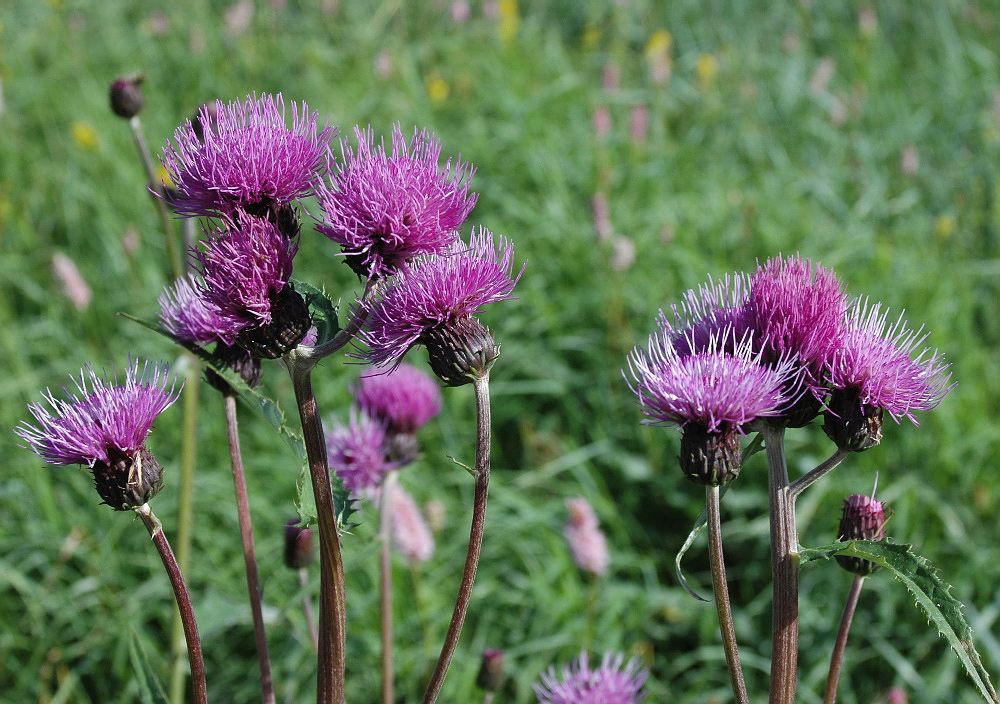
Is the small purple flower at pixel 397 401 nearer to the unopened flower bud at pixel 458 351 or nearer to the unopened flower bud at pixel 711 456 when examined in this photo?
the unopened flower bud at pixel 458 351

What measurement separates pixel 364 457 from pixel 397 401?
138mm

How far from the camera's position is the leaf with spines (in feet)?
3.60

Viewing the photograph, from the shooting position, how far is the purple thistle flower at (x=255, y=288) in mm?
1215

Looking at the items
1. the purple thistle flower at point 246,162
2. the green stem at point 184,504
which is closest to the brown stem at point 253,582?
the purple thistle flower at point 246,162

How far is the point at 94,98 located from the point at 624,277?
3.68m

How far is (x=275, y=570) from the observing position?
3.40 m

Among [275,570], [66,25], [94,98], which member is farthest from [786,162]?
[66,25]

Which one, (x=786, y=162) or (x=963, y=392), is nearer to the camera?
(x=963, y=392)

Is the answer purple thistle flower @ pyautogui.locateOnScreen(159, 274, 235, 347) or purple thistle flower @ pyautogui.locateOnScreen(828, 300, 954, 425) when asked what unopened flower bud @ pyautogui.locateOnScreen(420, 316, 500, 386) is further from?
purple thistle flower @ pyautogui.locateOnScreen(828, 300, 954, 425)

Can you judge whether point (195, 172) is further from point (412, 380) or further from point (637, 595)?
point (637, 595)

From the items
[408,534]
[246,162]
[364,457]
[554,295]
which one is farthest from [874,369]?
[554,295]

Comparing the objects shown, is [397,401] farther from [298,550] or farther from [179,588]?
[179,588]

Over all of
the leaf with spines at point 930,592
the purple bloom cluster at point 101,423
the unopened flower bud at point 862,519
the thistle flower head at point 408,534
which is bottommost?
the leaf with spines at point 930,592

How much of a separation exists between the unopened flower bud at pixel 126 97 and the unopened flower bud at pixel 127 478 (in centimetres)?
118
